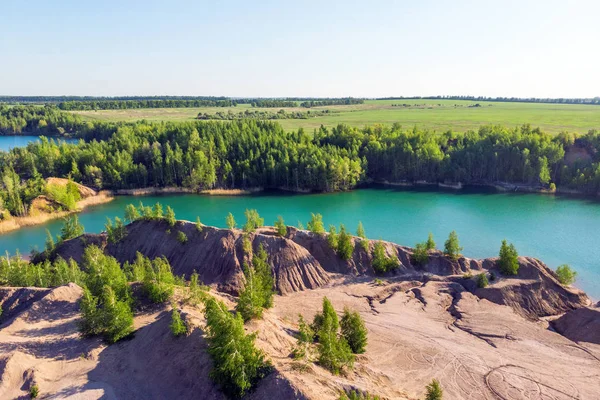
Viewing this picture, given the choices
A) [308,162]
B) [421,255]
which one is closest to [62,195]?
[308,162]

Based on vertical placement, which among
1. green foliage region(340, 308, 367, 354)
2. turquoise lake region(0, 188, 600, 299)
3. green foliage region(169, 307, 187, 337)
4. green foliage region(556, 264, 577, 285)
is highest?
green foliage region(169, 307, 187, 337)

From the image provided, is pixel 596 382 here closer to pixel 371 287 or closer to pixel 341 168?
pixel 371 287

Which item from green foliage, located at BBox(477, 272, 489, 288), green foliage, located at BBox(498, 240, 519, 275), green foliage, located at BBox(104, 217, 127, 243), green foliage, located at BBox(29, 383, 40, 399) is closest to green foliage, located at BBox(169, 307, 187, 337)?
green foliage, located at BBox(29, 383, 40, 399)

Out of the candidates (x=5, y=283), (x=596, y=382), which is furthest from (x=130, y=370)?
(x=596, y=382)

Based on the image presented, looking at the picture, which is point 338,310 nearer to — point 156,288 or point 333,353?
point 333,353

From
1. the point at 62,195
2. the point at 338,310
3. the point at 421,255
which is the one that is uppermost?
the point at 62,195

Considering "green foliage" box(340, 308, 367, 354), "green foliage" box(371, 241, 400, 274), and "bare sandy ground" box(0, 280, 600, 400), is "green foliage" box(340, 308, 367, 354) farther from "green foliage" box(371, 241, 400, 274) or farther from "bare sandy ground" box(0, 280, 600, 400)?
"green foliage" box(371, 241, 400, 274)
